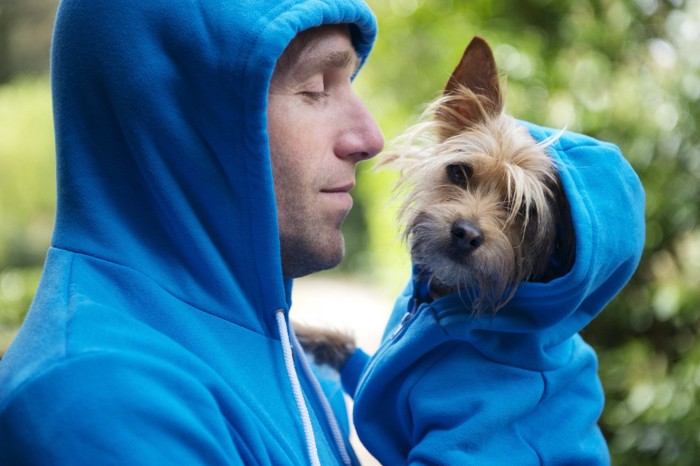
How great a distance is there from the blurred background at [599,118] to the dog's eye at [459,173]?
1.31 metres

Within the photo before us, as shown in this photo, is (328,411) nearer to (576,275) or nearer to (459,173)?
(576,275)

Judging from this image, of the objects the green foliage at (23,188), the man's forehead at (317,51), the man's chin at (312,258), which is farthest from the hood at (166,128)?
the green foliage at (23,188)

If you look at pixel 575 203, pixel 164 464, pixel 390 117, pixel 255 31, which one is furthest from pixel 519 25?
pixel 164 464

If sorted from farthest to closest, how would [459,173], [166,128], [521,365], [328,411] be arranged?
[459,173] → [521,365] → [328,411] → [166,128]

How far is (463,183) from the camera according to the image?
246 cm

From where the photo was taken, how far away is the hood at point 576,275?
195cm

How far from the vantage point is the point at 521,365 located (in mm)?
2129

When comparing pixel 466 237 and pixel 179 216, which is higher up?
pixel 179 216

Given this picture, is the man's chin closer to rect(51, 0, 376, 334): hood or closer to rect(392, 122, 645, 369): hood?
rect(51, 0, 376, 334): hood

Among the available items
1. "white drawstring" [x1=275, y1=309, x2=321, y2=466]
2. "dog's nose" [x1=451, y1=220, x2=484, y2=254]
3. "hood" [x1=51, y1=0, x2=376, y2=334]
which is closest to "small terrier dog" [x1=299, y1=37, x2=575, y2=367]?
"dog's nose" [x1=451, y1=220, x2=484, y2=254]

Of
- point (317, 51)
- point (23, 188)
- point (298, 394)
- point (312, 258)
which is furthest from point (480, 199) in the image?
point (23, 188)

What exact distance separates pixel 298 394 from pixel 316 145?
0.61m

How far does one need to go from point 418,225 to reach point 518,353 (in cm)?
52

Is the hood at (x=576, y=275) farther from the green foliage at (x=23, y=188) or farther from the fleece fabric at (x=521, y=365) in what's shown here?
the green foliage at (x=23, y=188)
